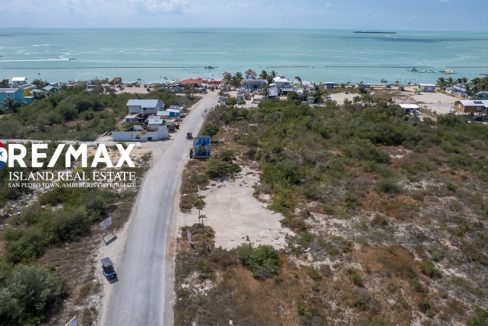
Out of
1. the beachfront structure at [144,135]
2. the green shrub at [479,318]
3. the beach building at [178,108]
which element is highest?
the beach building at [178,108]

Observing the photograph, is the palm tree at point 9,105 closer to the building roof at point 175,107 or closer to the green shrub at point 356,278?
the building roof at point 175,107

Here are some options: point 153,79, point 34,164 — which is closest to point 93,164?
point 34,164

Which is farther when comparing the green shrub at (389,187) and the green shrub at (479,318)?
the green shrub at (389,187)

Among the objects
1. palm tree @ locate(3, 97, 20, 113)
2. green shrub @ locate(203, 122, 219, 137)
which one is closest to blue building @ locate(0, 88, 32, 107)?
palm tree @ locate(3, 97, 20, 113)

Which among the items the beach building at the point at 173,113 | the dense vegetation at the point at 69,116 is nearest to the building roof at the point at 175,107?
the beach building at the point at 173,113

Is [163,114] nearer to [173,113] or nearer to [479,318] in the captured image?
[173,113]

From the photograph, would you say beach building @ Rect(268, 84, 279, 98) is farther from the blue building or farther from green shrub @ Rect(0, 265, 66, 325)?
green shrub @ Rect(0, 265, 66, 325)
